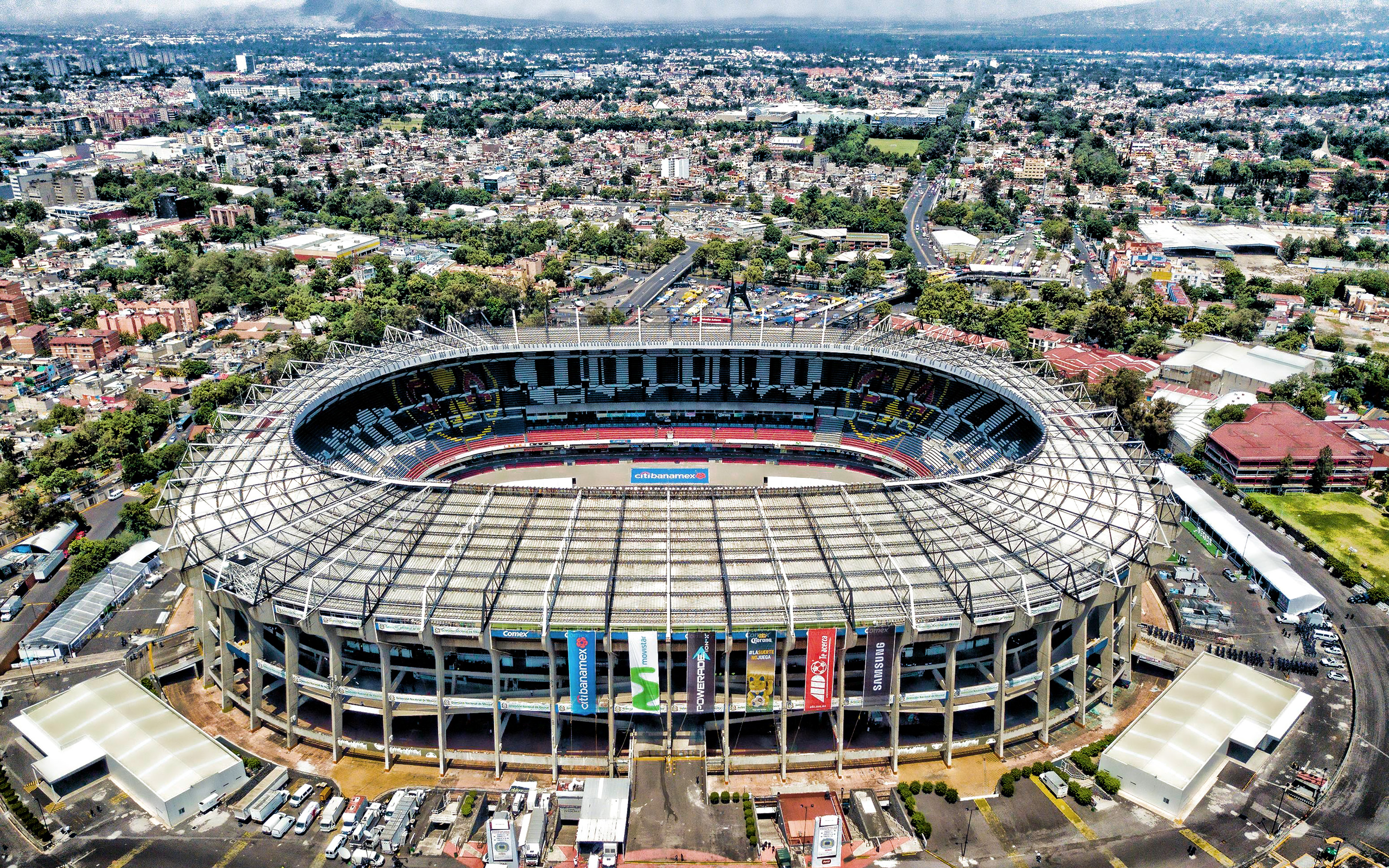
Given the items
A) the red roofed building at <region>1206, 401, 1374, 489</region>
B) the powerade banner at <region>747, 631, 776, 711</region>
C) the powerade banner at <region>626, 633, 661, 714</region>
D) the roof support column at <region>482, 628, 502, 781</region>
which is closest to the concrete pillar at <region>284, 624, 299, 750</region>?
the roof support column at <region>482, 628, 502, 781</region>

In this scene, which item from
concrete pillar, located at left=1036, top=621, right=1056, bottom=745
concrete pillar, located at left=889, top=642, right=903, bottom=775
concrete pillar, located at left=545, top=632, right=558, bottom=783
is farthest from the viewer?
concrete pillar, located at left=1036, top=621, right=1056, bottom=745

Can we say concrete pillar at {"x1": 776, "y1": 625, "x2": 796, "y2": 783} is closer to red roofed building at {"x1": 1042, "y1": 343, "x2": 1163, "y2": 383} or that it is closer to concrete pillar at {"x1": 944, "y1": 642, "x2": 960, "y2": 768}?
concrete pillar at {"x1": 944, "y1": 642, "x2": 960, "y2": 768}

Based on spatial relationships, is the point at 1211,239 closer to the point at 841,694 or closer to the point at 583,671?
the point at 841,694

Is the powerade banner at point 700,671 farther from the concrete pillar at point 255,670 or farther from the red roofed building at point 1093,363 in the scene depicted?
the red roofed building at point 1093,363

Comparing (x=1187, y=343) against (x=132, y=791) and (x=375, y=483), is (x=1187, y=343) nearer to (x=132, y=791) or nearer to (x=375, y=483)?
(x=375, y=483)

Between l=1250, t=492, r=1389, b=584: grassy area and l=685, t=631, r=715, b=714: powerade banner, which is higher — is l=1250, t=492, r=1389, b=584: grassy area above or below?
below

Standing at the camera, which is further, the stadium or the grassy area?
the grassy area
